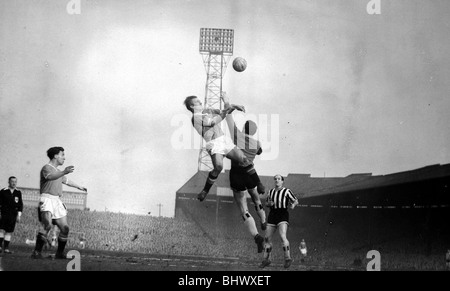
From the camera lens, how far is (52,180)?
779 centimetres

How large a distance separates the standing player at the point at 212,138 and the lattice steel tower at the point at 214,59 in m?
4.60

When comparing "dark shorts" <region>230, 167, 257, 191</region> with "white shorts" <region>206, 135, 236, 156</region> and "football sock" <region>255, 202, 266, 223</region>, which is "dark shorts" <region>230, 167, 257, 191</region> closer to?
"football sock" <region>255, 202, 266, 223</region>

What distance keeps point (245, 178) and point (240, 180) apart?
0.10 m

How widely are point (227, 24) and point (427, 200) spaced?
341 inches

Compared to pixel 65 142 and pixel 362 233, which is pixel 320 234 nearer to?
pixel 362 233

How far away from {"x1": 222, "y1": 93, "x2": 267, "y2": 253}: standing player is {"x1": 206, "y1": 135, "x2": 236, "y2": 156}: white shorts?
40cm

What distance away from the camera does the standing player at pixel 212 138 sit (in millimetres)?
9000

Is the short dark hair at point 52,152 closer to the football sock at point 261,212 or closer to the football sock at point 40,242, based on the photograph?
the football sock at point 40,242

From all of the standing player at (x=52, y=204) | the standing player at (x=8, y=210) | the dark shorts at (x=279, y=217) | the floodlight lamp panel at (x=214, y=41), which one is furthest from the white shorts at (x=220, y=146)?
the floodlight lamp panel at (x=214, y=41)

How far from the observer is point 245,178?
373 inches

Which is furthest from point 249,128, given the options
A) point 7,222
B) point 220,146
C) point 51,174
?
point 7,222

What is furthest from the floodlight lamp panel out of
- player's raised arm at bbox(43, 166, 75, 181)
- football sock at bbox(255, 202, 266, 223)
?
player's raised arm at bbox(43, 166, 75, 181)

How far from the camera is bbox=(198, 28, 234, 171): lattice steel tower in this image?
46.6 feet
